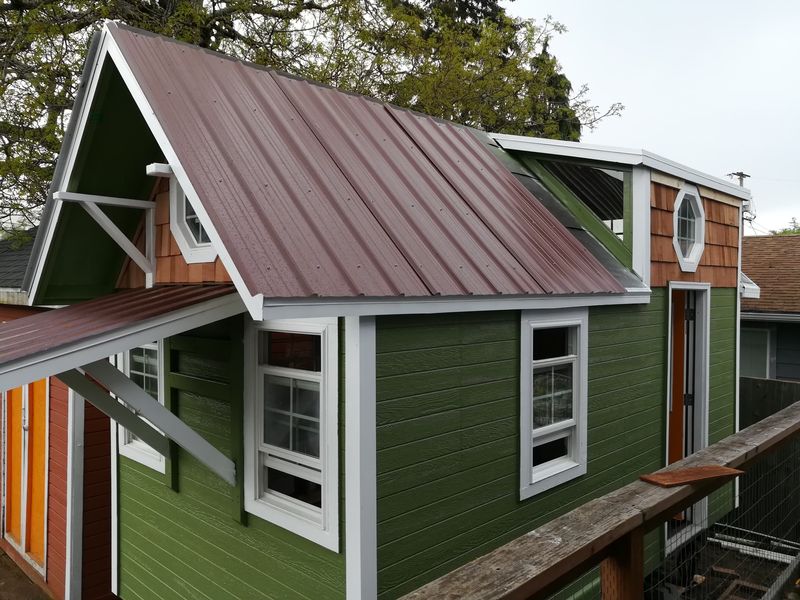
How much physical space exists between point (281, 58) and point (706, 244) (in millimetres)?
9344

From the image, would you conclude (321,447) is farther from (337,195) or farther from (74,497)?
(74,497)

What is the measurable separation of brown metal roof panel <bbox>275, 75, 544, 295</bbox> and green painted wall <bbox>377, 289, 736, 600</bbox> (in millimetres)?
305

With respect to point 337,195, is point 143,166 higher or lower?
higher

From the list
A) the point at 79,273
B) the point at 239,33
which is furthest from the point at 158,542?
the point at 239,33

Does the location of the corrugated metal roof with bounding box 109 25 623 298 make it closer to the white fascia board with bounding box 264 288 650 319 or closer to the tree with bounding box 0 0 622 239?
the white fascia board with bounding box 264 288 650 319

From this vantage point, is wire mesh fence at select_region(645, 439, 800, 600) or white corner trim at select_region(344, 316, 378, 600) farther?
wire mesh fence at select_region(645, 439, 800, 600)

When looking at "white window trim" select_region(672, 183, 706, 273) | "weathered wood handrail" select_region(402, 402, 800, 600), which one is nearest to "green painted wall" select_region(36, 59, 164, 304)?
"weathered wood handrail" select_region(402, 402, 800, 600)

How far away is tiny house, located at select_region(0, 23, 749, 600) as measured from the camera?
3609 millimetres

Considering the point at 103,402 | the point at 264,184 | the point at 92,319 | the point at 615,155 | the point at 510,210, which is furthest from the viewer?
the point at 615,155

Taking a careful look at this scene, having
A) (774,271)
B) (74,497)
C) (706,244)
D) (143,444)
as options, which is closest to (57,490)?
(74,497)

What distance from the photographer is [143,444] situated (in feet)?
19.5

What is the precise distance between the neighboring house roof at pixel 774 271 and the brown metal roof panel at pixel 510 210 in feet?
24.5

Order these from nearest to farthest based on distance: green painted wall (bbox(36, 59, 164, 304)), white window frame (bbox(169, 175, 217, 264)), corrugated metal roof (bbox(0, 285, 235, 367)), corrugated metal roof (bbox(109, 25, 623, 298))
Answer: corrugated metal roof (bbox(0, 285, 235, 367)) → corrugated metal roof (bbox(109, 25, 623, 298)) → green painted wall (bbox(36, 59, 164, 304)) → white window frame (bbox(169, 175, 217, 264))

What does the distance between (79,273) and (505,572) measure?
562 centimetres
